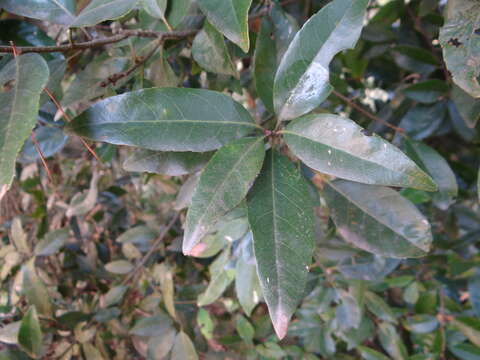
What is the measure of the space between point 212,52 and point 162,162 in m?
0.19

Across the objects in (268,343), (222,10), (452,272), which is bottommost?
(268,343)

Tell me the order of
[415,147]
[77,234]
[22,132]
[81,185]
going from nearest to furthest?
[22,132] < [415,147] < [77,234] < [81,185]

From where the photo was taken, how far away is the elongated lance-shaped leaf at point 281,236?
37 centimetres

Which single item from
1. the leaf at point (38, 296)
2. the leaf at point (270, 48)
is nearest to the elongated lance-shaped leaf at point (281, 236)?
the leaf at point (270, 48)

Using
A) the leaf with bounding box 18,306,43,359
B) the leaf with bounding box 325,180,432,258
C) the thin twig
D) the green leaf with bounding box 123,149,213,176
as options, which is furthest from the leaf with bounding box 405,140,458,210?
the leaf with bounding box 18,306,43,359

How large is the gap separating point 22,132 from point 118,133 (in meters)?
0.09

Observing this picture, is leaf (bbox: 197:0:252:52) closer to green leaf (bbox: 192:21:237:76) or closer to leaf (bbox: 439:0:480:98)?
green leaf (bbox: 192:21:237:76)

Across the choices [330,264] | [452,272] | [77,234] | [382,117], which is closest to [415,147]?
[382,117]

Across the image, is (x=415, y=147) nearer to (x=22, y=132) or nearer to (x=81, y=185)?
(x=22, y=132)

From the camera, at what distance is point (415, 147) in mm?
718

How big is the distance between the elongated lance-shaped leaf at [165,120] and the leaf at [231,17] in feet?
0.23

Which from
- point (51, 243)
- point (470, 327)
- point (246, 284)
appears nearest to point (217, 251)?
point (246, 284)

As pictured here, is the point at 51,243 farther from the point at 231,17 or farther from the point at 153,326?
the point at 231,17

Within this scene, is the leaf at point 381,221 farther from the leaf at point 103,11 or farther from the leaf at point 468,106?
the leaf at point 103,11
